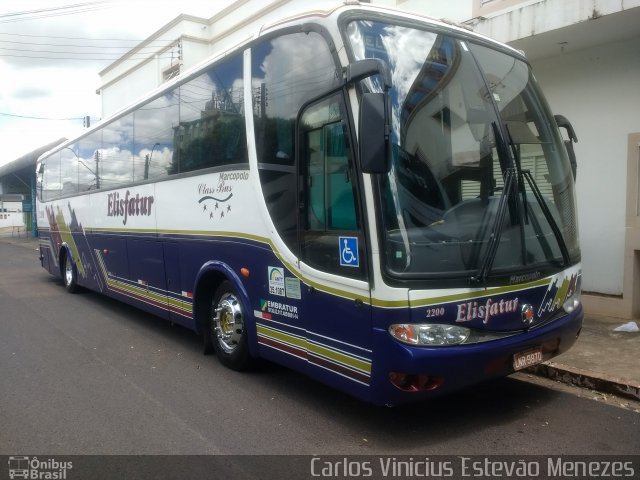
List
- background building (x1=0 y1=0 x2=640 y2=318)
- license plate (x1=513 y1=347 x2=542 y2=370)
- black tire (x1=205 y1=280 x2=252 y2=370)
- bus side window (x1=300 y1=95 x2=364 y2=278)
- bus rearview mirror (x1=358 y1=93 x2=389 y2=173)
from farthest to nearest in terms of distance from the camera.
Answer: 1. background building (x1=0 y1=0 x2=640 y2=318)
2. black tire (x1=205 y1=280 x2=252 y2=370)
3. license plate (x1=513 y1=347 x2=542 y2=370)
4. bus side window (x1=300 y1=95 x2=364 y2=278)
5. bus rearview mirror (x1=358 y1=93 x2=389 y2=173)

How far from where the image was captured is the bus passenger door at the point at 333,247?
397 centimetres

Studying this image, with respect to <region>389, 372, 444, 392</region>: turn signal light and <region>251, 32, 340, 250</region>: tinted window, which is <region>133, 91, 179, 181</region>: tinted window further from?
<region>389, 372, 444, 392</region>: turn signal light

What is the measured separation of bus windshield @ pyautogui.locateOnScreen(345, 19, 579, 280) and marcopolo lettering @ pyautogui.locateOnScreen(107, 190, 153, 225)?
4379 mm

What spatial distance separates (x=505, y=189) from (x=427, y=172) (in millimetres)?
654

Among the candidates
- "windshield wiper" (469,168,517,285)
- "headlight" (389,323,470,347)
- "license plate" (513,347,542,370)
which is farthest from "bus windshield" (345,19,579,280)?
"license plate" (513,347,542,370)

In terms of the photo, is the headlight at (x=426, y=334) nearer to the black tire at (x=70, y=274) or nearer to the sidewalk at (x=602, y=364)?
the sidewalk at (x=602, y=364)

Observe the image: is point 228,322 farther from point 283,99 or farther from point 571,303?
point 571,303

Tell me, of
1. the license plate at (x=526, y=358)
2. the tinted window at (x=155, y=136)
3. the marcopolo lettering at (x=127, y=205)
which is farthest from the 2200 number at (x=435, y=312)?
the marcopolo lettering at (x=127, y=205)

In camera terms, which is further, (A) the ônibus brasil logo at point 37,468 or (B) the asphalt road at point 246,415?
(B) the asphalt road at point 246,415

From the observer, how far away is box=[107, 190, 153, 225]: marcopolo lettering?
7438 mm

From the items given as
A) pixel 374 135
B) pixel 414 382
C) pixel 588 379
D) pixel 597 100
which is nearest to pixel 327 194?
pixel 374 135

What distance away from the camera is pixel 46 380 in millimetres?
5680

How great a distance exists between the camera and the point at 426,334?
12.4ft

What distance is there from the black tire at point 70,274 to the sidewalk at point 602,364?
8961mm
